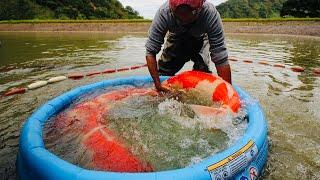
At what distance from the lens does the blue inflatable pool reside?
8.46ft

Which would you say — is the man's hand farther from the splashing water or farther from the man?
the splashing water

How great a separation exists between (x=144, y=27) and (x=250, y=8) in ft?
80.3

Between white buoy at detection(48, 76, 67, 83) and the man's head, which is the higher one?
the man's head

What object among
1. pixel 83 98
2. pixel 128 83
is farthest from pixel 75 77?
pixel 83 98

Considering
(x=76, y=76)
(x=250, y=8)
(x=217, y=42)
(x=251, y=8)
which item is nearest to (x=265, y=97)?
(x=217, y=42)

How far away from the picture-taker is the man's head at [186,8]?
363 cm

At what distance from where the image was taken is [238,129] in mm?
3652

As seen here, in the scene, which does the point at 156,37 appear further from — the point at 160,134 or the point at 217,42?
the point at 160,134

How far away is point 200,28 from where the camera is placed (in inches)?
169

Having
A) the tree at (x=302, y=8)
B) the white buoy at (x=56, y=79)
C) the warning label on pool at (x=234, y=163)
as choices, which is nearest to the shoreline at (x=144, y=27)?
the tree at (x=302, y=8)

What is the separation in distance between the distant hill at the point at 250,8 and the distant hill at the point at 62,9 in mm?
12911

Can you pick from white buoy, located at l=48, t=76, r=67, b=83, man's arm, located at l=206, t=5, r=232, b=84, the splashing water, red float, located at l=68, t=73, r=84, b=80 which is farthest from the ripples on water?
red float, located at l=68, t=73, r=84, b=80

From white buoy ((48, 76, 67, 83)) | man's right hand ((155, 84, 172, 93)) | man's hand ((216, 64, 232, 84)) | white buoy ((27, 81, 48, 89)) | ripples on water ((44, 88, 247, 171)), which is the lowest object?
white buoy ((48, 76, 67, 83))

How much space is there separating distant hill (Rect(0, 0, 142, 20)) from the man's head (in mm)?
39406
